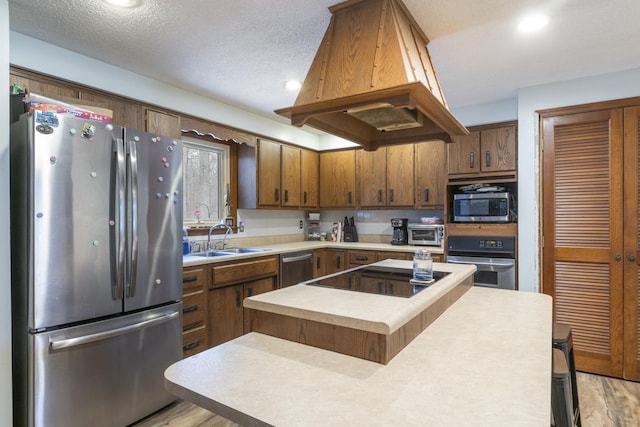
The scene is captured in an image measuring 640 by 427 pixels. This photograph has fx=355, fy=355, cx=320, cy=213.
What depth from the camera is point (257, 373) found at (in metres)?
1.12

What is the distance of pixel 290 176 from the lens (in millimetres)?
4340

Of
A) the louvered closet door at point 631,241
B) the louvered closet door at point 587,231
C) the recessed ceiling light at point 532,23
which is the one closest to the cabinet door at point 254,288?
the louvered closet door at point 587,231

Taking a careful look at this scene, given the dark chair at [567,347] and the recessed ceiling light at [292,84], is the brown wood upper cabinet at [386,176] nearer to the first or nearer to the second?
the recessed ceiling light at [292,84]

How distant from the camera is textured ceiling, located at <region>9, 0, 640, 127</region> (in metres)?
Result: 1.92

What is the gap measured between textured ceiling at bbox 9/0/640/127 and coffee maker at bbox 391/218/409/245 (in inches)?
67.3

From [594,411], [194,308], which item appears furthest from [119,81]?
[594,411]

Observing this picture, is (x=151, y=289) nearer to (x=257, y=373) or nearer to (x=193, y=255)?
(x=193, y=255)

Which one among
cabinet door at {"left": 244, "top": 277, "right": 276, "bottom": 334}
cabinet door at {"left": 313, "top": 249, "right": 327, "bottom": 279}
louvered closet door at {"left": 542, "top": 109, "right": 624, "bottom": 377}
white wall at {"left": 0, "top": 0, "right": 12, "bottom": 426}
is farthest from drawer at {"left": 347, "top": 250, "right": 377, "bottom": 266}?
white wall at {"left": 0, "top": 0, "right": 12, "bottom": 426}

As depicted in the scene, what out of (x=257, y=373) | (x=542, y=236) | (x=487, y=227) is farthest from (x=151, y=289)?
(x=542, y=236)

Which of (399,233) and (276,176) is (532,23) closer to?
(399,233)

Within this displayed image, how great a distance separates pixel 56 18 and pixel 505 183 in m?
3.82

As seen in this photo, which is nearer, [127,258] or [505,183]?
[127,258]

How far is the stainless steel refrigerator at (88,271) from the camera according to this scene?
70.5 inches

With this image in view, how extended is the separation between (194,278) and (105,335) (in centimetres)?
80
